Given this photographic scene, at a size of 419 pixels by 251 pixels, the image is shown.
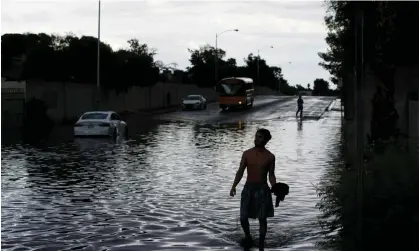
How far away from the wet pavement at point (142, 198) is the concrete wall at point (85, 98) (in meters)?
24.3

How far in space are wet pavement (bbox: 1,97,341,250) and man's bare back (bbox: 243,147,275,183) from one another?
918mm

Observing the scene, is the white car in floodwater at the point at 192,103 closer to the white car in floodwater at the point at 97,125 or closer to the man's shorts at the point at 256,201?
the white car in floodwater at the point at 97,125

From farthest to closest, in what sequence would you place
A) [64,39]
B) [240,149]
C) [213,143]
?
[64,39] < [213,143] < [240,149]

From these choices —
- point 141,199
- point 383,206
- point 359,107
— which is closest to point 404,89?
point 141,199

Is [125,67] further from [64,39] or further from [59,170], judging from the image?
[59,170]

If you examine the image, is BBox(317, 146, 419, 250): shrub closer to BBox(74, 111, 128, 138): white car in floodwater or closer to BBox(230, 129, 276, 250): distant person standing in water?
BBox(230, 129, 276, 250): distant person standing in water

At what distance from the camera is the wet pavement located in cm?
A: 994

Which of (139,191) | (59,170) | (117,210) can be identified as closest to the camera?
(117,210)

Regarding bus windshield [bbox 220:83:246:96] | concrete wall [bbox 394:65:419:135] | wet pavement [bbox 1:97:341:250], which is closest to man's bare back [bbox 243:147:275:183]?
wet pavement [bbox 1:97:341:250]

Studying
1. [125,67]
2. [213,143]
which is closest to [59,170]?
[213,143]

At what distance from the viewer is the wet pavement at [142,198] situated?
994 centimetres

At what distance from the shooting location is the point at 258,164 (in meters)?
9.20

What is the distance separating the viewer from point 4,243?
9570 millimetres

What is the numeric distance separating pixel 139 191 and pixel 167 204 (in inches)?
74.5
